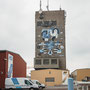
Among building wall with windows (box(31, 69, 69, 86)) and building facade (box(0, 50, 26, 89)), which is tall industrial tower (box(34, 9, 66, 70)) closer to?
building wall with windows (box(31, 69, 69, 86))

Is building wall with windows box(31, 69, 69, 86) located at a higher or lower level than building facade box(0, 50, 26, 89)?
lower

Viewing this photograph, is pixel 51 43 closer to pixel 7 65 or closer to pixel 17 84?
pixel 7 65

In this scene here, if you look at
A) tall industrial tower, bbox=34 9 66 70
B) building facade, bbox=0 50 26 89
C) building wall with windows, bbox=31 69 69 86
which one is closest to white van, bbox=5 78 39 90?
building facade, bbox=0 50 26 89

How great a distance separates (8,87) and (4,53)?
4793 millimetres

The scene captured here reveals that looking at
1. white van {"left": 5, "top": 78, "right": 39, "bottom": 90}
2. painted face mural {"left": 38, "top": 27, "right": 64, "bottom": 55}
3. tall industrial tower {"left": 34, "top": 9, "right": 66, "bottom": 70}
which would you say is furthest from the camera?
painted face mural {"left": 38, "top": 27, "right": 64, "bottom": 55}

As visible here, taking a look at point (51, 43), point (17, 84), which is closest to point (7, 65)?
point (17, 84)

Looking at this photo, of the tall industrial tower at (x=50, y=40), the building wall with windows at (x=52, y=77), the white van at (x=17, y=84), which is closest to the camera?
the white van at (x=17, y=84)

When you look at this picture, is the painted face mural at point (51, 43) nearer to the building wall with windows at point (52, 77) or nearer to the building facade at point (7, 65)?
the building wall with windows at point (52, 77)

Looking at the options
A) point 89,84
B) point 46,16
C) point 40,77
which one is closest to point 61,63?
point 46,16

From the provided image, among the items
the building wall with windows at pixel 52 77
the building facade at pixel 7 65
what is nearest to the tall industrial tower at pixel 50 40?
the building wall with windows at pixel 52 77

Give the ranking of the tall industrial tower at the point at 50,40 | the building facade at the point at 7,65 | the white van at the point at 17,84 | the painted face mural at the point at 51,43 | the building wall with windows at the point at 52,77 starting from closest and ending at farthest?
the white van at the point at 17,84 → the building facade at the point at 7,65 → the building wall with windows at the point at 52,77 → the tall industrial tower at the point at 50,40 → the painted face mural at the point at 51,43

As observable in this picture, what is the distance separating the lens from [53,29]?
11212 centimetres

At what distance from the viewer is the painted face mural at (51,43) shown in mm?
111688

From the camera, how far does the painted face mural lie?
11169 centimetres
